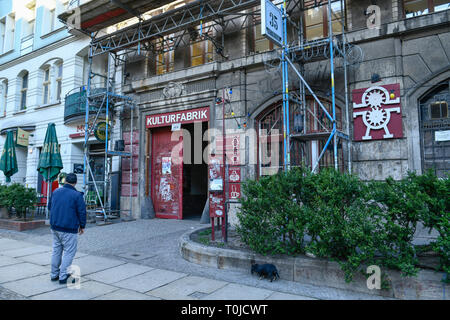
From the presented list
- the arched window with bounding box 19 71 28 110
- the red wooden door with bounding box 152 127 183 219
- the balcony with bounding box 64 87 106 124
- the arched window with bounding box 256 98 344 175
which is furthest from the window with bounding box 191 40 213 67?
the arched window with bounding box 19 71 28 110

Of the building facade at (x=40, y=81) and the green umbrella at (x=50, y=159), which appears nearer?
the green umbrella at (x=50, y=159)

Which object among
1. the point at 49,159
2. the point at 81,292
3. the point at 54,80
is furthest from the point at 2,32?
the point at 81,292

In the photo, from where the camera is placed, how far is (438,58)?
7.96 m

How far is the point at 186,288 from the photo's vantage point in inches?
188

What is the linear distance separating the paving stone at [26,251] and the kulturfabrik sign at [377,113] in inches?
335

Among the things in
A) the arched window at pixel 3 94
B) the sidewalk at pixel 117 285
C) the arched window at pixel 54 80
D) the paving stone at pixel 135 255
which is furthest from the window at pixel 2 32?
the paving stone at pixel 135 255

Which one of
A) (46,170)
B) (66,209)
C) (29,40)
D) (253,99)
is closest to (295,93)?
(253,99)

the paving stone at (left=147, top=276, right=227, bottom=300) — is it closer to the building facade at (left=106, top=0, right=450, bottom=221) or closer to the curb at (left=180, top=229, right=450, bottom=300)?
the curb at (left=180, top=229, right=450, bottom=300)

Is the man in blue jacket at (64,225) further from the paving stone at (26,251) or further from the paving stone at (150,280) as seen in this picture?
the paving stone at (26,251)

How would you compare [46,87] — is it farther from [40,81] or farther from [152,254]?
[152,254]

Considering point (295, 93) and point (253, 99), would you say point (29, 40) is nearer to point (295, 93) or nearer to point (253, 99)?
point (253, 99)

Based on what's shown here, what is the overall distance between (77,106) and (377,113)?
12.8 meters

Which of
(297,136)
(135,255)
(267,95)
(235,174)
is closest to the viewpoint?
(135,255)

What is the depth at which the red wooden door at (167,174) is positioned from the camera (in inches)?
499
